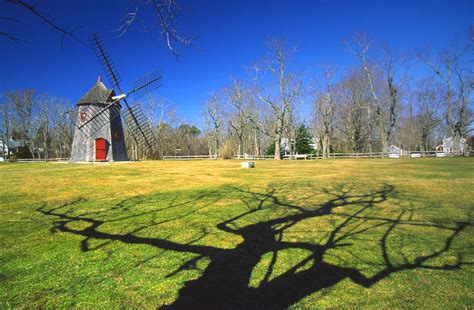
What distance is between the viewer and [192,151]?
3095 inches

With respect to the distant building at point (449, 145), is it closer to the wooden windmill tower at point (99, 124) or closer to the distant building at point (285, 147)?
the distant building at point (285, 147)

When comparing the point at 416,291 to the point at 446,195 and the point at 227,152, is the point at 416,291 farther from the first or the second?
the point at 227,152

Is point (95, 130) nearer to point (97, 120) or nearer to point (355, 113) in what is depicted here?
point (97, 120)

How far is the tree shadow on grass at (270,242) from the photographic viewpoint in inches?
135

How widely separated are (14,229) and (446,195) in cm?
1289

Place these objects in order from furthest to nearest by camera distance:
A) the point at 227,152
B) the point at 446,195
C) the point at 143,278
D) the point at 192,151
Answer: the point at 192,151 < the point at 227,152 < the point at 446,195 < the point at 143,278

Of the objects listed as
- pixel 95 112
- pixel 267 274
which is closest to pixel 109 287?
pixel 267 274

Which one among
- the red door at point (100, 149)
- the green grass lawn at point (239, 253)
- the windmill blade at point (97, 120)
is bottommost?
the green grass lawn at point (239, 253)

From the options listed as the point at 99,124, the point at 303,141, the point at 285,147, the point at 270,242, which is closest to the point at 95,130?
the point at 99,124

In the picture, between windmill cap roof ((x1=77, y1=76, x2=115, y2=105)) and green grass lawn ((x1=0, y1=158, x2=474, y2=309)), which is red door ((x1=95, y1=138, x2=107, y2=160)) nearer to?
windmill cap roof ((x1=77, y1=76, x2=115, y2=105))

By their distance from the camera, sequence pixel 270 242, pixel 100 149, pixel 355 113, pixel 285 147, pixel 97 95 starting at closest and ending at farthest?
pixel 270 242 < pixel 100 149 < pixel 97 95 < pixel 355 113 < pixel 285 147

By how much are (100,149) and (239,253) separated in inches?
1143

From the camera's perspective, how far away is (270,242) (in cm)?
501

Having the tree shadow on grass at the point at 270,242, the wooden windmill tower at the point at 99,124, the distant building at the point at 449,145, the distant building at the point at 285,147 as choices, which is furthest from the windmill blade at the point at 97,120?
the distant building at the point at 449,145
